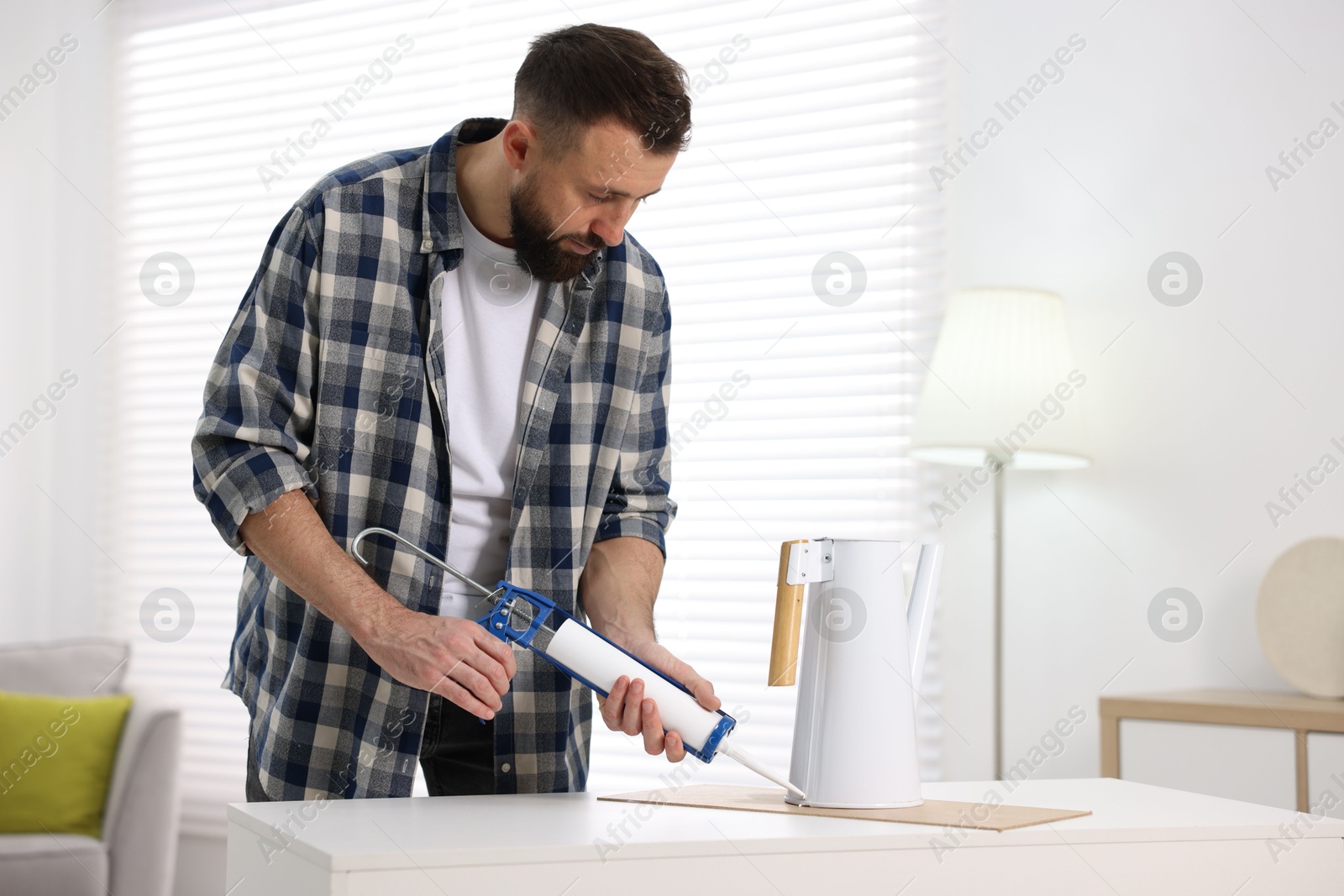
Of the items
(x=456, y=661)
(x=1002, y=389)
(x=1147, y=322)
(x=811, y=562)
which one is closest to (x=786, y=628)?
(x=811, y=562)

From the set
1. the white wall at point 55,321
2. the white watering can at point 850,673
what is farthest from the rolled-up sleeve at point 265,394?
the white wall at point 55,321

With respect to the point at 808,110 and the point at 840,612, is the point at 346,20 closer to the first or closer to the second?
the point at 808,110

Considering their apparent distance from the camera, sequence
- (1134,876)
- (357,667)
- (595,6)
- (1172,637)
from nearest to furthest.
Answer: (1134,876), (357,667), (1172,637), (595,6)

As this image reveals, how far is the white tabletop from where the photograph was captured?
80cm

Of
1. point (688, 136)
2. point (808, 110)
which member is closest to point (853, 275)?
point (808, 110)

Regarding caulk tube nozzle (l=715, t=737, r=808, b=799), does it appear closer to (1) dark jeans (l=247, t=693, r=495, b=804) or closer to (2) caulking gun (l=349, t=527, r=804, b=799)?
(2) caulking gun (l=349, t=527, r=804, b=799)

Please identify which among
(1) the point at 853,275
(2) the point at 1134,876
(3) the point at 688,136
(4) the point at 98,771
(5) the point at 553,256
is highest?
(1) the point at 853,275

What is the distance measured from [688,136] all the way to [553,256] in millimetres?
216

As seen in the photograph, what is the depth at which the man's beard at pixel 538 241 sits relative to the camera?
1.30 metres

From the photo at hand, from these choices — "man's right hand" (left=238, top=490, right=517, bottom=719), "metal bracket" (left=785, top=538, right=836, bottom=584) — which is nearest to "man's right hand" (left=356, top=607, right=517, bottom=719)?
"man's right hand" (left=238, top=490, right=517, bottom=719)

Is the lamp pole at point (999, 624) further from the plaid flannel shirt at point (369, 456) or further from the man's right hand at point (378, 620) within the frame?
the man's right hand at point (378, 620)

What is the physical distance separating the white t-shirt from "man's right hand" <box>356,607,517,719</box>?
228 millimetres

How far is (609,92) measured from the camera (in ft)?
4.14

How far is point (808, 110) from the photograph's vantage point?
2777 mm
